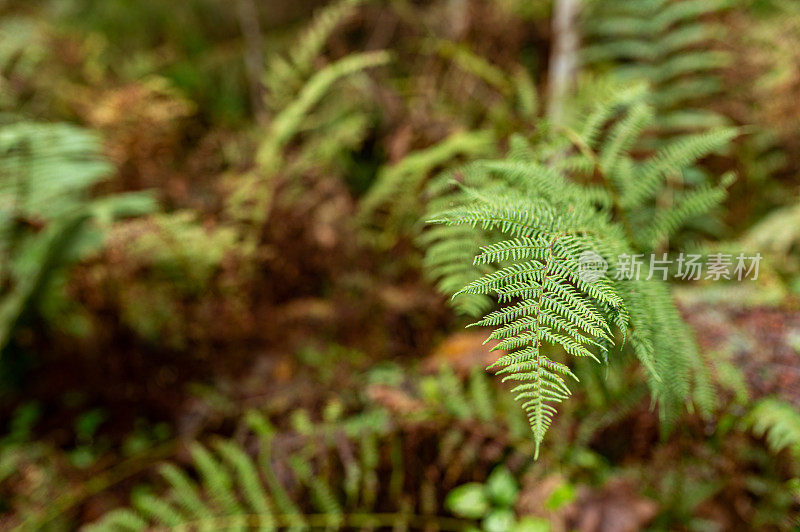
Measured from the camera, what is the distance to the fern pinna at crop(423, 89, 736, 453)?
71 centimetres

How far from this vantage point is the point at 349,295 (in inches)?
85.0

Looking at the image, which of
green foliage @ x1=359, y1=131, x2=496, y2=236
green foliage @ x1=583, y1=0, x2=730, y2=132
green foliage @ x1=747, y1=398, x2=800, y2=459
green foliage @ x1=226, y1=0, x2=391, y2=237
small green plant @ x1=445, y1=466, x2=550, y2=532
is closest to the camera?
green foliage @ x1=747, y1=398, x2=800, y2=459

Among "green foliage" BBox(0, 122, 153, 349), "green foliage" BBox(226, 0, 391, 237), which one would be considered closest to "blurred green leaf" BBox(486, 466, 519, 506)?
"green foliage" BBox(226, 0, 391, 237)

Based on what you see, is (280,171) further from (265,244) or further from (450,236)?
(450,236)

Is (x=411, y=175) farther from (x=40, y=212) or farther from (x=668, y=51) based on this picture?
(x=668, y=51)

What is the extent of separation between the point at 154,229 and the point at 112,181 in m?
0.77

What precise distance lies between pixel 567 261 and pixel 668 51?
242 centimetres

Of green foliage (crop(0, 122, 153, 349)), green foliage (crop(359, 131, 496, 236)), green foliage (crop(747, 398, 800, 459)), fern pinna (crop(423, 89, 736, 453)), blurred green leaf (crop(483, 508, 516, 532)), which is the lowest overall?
blurred green leaf (crop(483, 508, 516, 532))

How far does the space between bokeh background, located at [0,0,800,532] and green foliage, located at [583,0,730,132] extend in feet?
0.06

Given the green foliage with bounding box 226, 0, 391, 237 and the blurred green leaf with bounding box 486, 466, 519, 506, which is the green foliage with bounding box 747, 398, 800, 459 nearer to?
the blurred green leaf with bounding box 486, 466, 519, 506

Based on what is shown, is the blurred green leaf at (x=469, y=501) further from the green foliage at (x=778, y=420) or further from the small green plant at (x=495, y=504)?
the green foliage at (x=778, y=420)

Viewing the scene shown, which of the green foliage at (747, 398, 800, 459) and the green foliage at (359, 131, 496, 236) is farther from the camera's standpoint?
the green foliage at (359, 131, 496, 236)

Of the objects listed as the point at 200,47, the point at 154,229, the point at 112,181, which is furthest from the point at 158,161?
the point at 200,47

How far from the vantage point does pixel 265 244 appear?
2.12 metres
